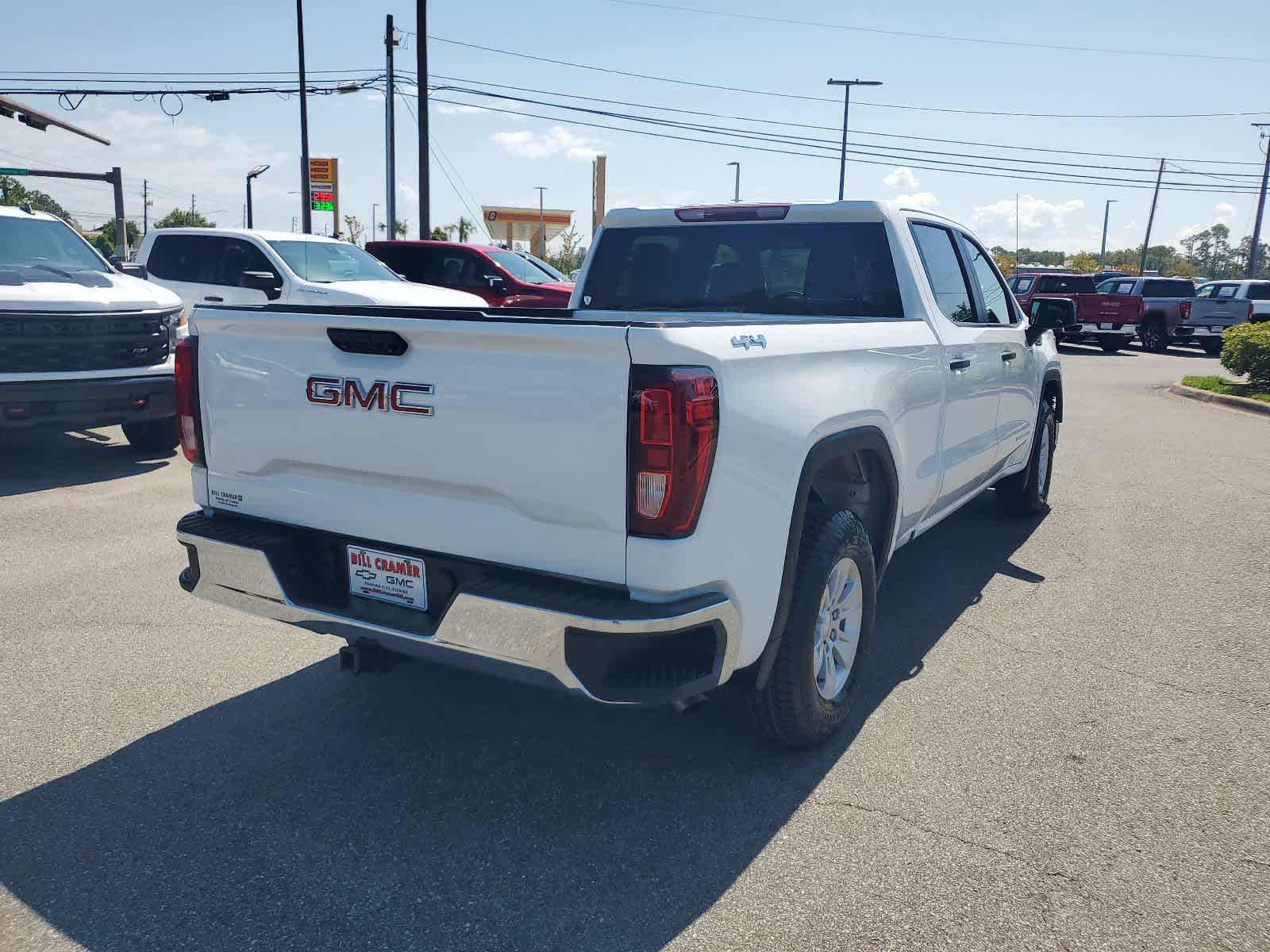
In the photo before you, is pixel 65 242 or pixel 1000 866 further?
pixel 65 242

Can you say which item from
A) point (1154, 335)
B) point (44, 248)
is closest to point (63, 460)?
point (44, 248)

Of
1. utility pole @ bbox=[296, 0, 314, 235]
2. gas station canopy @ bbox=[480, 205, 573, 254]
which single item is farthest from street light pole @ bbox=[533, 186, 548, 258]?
utility pole @ bbox=[296, 0, 314, 235]

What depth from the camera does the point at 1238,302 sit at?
78.6 ft

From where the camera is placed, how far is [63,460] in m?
8.59

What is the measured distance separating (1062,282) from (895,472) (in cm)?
2455

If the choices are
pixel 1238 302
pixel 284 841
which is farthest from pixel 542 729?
pixel 1238 302

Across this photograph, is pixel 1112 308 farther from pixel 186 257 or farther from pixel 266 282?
pixel 186 257

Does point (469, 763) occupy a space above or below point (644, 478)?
below

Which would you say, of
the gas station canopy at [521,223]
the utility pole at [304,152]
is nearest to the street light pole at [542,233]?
the gas station canopy at [521,223]

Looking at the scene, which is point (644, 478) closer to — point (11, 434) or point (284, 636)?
point (284, 636)

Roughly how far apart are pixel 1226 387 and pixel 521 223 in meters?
65.6

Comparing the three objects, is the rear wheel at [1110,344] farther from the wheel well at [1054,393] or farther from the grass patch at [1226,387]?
the wheel well at [1054,393]

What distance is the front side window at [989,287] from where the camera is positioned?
18.6 feet

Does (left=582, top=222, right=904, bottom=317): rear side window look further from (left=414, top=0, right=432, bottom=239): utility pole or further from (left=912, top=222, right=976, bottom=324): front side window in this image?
(left=414, top=0, right=432, bottom=239): utility pole
